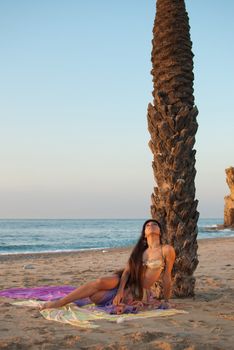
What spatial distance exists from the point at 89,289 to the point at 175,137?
306cm

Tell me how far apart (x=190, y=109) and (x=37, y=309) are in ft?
14.2

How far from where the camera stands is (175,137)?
7.86 meters

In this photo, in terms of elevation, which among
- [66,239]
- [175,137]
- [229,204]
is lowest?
[66,239]

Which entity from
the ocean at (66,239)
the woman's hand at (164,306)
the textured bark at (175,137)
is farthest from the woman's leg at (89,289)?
the ocean at (66,239)

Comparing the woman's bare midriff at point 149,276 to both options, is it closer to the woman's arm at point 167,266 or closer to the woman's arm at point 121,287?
the woman's arm at point 167,266

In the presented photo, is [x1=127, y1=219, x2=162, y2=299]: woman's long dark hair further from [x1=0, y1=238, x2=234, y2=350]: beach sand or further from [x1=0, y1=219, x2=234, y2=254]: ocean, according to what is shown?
[x1=0, y1=219, x2=234, y2=254]: ocean

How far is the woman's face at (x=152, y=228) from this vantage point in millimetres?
6965

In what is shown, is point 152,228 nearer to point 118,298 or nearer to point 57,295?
point 118,298

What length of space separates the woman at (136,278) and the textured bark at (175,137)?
2.72ft

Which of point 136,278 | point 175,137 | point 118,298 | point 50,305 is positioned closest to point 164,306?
point 136,278

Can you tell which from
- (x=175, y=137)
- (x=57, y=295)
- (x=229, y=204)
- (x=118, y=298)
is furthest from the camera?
(x=229, y=204)

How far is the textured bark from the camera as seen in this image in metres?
7.75

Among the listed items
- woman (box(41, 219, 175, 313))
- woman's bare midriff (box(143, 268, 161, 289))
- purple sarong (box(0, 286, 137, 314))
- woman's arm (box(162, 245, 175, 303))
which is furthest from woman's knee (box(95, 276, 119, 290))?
woman's arm (box(162, 245, 175, 303))

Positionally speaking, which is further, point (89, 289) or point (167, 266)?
point (167, 266)
